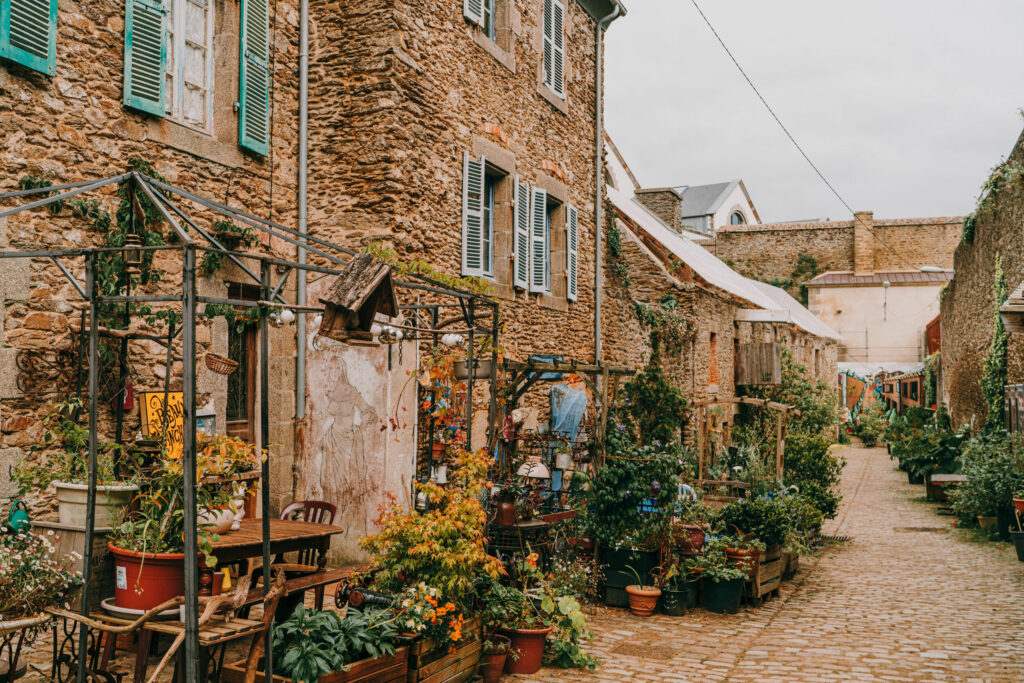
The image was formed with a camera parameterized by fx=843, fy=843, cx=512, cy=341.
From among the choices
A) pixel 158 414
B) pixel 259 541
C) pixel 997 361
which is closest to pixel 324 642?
pixel 259 541

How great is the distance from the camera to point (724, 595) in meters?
7.87

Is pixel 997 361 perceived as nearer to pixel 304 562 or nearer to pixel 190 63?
pixel 304 562

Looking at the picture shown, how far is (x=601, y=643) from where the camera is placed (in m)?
6.63

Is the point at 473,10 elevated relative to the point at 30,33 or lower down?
elevated

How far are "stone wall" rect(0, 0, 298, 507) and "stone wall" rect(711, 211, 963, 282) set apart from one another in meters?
31.5

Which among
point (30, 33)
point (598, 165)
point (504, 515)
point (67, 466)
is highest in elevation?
point (598, 165)

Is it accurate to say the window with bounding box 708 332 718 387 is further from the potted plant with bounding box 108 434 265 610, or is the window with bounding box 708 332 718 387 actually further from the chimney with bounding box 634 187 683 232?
the potted plant with bounding box 108 434 265 610

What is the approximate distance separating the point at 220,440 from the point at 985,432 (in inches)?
527

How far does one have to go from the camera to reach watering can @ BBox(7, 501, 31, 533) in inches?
204

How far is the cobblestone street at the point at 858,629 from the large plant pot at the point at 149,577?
266 cm

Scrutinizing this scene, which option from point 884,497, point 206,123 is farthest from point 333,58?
point 884,497

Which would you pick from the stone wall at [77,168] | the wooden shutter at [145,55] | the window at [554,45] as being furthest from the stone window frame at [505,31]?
the wooden shutter at [145,55]

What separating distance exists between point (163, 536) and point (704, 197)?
40.7 meters

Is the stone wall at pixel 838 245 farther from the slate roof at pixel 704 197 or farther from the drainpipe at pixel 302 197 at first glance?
the drainpipe at pixel 302 197
